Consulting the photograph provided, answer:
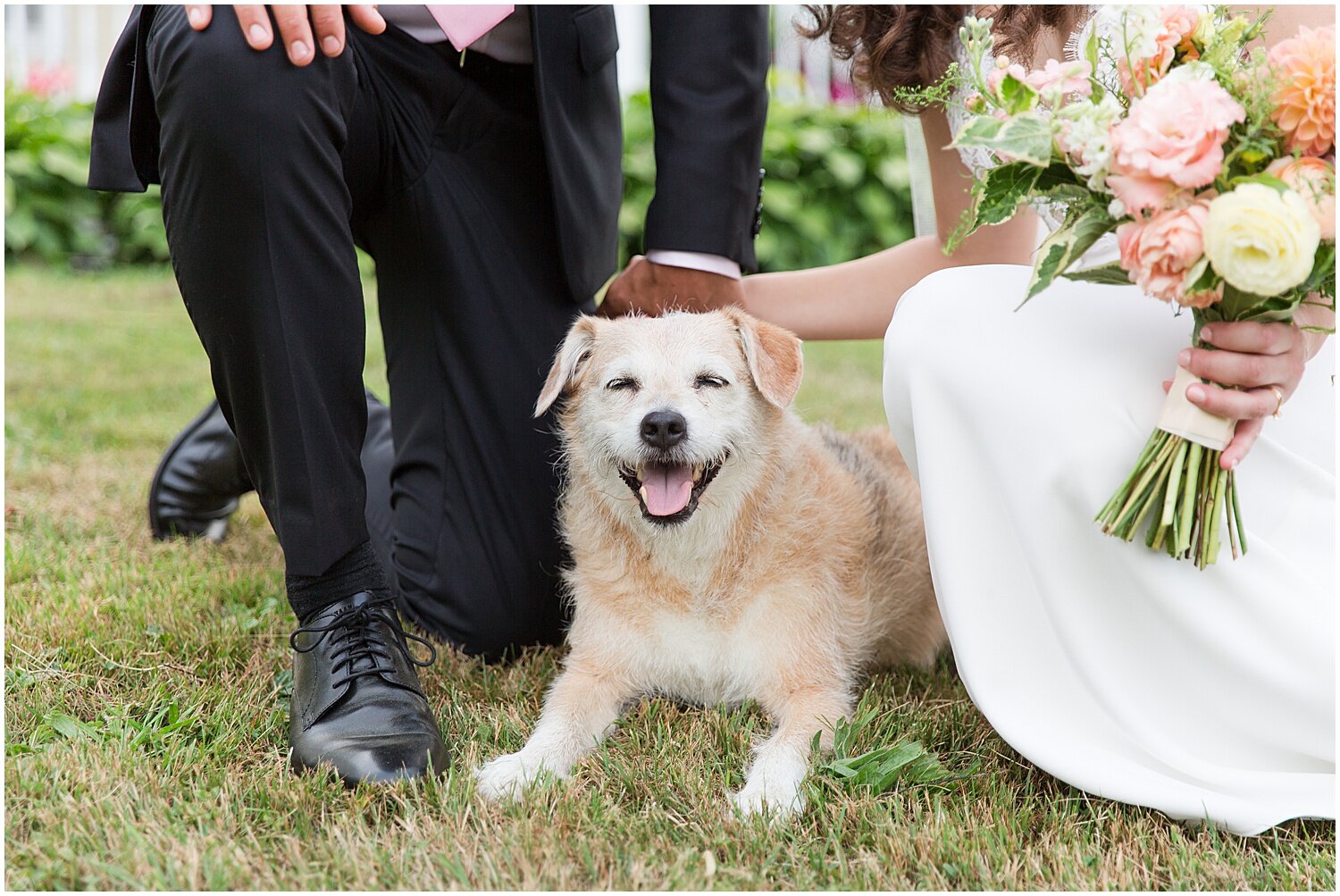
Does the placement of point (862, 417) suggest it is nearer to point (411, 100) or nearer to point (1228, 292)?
point (411, 100)

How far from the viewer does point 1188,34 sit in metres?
1.96

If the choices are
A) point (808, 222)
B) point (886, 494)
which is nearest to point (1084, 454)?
point (886, 494)

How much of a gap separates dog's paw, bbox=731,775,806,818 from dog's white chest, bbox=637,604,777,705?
41 centimetres

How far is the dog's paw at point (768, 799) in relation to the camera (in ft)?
6.93

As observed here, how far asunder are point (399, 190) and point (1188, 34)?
189cm

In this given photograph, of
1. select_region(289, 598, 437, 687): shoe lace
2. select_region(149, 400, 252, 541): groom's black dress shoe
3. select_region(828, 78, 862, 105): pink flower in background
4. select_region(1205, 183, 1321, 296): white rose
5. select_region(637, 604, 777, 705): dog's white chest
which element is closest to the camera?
select_region(1205, 183, 1321, 296): white rose

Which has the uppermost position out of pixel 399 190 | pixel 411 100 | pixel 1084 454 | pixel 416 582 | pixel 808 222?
pixel 411 100

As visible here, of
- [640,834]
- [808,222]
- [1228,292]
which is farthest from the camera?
[808,222]

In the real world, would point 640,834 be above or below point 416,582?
above

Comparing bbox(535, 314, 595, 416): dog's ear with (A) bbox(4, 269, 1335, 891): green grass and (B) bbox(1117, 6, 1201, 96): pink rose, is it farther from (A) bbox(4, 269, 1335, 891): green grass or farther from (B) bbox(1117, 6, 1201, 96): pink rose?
(B) bbox(1117, 6, 1201, 96): pink rose

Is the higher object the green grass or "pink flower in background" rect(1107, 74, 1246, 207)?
"pink flower in background" rect(1107, 74, 1246, 207)

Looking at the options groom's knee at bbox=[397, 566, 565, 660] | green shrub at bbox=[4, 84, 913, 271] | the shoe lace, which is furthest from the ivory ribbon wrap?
green shrub at bbox=[4, 84, 913, 271]

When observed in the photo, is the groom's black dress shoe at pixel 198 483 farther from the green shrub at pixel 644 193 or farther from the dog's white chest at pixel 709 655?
the green shrub at pixel 644 193

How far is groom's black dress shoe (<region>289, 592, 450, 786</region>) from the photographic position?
7.21 feet
